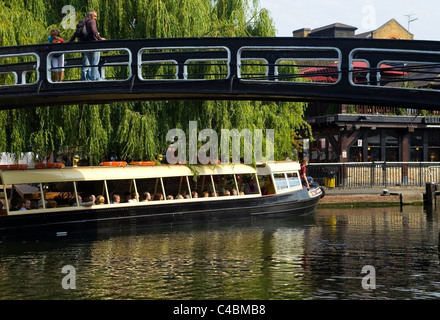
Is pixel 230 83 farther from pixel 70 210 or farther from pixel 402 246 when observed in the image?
pixel 70 210

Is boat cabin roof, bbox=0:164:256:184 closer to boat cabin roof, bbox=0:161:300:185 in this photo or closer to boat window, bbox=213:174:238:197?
boat cabin roof, bbox=0:161:300:185

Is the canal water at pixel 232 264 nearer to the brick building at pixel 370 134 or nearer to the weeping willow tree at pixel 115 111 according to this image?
the weeping willow tree at pixel 115 111

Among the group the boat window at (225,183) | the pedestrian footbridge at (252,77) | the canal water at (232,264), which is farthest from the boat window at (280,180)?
the pedestrian footbridge at (252,77)

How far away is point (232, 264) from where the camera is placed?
60.6 feet

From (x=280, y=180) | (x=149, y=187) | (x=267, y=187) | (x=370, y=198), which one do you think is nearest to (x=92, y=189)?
(x=149, y=187)

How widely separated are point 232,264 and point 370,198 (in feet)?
69.1

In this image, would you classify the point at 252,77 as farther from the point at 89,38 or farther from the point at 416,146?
the point at 416,146

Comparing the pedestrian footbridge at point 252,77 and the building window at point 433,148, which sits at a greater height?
the pedestrian footbridge at point 252,77

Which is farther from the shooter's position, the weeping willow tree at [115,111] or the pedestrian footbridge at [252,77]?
the weeping willow tree at [115,111]

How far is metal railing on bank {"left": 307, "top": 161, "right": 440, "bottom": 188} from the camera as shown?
138ft

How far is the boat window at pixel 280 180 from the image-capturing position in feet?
105

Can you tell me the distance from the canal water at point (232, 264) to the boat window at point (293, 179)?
495 cm

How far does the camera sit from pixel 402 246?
2169 centimetres
